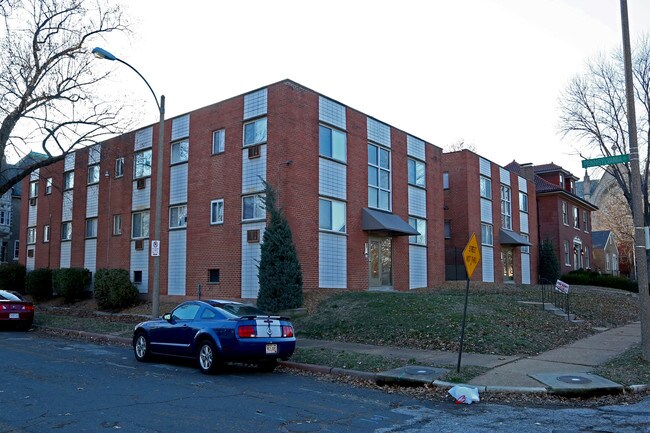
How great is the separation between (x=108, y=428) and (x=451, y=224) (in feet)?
91.5

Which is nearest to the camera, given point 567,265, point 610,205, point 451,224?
point 451,224

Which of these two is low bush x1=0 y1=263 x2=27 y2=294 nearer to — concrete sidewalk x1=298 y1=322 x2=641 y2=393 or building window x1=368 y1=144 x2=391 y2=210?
building window x1=368 y1=144 x2=391 y2=210

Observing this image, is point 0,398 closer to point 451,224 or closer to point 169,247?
point 169,247

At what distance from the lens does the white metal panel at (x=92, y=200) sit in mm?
29391

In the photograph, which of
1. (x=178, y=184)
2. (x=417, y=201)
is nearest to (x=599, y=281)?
(x=417, y=201)

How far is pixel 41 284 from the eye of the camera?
96.7 ft

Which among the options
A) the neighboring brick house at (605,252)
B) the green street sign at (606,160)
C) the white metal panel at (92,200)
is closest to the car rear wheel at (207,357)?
the green street sign at (606,160)

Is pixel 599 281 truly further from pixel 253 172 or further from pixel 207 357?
pixel 207 357

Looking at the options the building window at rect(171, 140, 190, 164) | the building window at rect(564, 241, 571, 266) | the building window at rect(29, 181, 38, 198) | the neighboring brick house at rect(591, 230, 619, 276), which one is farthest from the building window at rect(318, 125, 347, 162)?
the neighboring brick house at rect(591, 230, 619, 276)

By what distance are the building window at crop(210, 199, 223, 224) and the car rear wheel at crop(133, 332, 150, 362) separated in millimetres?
9805

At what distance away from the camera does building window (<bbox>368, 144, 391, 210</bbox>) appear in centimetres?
2444

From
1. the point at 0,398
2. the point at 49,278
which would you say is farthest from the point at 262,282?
the point at 49,278

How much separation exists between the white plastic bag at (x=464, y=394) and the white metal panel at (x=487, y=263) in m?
24.7

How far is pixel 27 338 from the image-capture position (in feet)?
57.0
